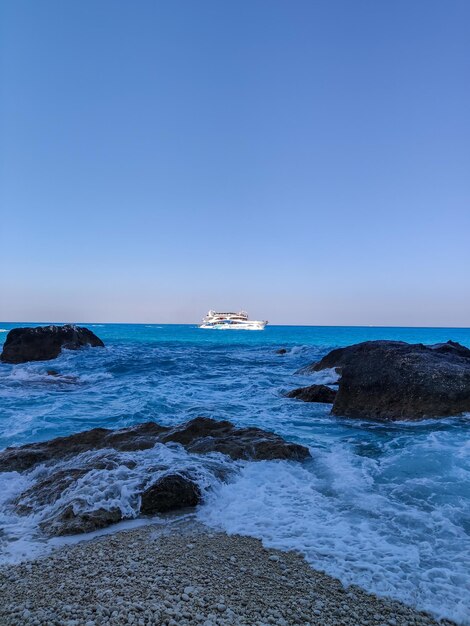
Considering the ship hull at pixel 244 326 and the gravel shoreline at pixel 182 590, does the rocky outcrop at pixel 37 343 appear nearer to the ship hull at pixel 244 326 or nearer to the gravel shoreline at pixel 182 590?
the gravel shoreline at pixel 182 590

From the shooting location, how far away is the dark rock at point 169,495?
5.63 meters

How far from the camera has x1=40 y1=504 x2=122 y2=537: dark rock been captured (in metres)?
5.06

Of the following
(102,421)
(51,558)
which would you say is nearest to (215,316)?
(102,421)

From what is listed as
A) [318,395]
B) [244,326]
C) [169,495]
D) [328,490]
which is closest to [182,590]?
[169,495]

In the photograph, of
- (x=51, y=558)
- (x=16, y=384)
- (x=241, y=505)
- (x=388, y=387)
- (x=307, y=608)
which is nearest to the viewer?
(x=307, y=608)

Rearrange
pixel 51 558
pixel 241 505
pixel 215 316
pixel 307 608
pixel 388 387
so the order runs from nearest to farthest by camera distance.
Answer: pixel 307 608 < pixel 51 558 < pixel 241 505 < pixel 388 387 < pixel 215 316

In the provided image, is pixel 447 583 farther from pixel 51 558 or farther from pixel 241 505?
pixel 51 558

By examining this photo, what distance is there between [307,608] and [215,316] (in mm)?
117040

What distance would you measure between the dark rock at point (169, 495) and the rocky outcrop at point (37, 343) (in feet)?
79.6

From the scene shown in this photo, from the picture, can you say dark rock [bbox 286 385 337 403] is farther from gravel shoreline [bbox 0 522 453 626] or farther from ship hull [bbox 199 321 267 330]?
ship hull [bbox 199 321 267 330]

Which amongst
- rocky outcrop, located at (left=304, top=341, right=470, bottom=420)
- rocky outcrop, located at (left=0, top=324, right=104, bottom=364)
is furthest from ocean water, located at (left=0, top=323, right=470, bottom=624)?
rocky outcrop, located at (left=0, top=324, right=104, bottom=364)

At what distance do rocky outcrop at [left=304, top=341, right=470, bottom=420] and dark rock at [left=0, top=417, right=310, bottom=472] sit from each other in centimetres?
425

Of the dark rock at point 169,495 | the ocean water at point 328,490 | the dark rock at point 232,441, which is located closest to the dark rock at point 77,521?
the ocean water at point 328,490

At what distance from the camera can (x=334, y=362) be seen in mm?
19688
